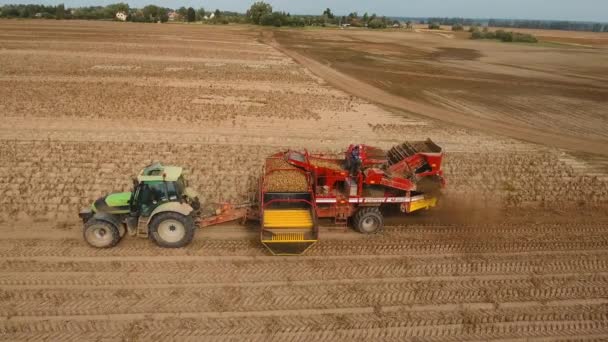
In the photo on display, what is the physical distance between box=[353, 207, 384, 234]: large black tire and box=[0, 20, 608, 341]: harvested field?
352mm

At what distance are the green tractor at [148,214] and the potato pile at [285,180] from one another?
1.76 metres

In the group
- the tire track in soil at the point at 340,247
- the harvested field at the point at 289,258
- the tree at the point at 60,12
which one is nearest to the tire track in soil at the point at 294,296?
the harvested field at the point at 289,258

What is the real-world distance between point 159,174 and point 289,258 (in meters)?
2.96

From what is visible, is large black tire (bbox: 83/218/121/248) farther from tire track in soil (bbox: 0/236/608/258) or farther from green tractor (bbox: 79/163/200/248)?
tire track in soil (bbox: 0/236/608/258)

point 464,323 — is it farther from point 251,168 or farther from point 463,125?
point 463,125

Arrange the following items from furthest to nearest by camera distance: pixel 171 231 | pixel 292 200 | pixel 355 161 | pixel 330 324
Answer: pixel 355 161
pixel 292 200
pixel 171 231
pixel 330 324

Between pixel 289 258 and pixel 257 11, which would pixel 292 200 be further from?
pixel 257 11

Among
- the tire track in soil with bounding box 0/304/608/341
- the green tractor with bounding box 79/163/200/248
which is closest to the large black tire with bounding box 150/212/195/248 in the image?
the green tractor with bounding box 79/163/200/248

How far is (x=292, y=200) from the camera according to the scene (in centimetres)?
823

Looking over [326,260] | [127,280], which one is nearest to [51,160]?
[127,280]

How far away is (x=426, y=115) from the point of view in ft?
60.3

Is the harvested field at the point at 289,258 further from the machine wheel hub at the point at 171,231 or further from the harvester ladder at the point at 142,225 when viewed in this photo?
the harvester ladder at the point at 142,225

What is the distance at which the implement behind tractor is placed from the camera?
7.66 m

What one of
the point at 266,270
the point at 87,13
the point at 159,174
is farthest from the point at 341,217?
the point at 87,13
